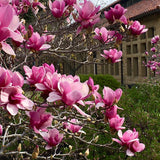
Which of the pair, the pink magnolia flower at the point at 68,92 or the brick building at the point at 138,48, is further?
the brick building at the point at 138,48

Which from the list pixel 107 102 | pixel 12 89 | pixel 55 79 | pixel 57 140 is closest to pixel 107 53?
pixel 107 102

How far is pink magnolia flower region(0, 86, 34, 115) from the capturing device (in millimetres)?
1055

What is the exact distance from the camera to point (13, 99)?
1.09 m

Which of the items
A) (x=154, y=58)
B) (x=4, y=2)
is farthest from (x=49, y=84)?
(x=154, y=58)

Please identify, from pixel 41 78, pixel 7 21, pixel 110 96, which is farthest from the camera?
pixel 110 96

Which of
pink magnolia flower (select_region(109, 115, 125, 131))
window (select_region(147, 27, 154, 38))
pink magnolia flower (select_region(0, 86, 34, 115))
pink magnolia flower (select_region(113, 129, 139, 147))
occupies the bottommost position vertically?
pink magnolia flower (select_region(113, 129, 139, 147))

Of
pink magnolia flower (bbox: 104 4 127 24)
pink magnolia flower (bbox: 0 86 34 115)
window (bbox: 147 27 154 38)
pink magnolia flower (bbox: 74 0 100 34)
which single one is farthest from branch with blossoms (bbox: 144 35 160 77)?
pink magnolia flower (bbox: 0 86 34 115)

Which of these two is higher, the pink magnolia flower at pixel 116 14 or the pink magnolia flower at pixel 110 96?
the pink magnolia flower at pixel 116 14

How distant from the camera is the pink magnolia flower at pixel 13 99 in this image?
105cm

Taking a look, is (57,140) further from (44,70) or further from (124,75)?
(124,75)

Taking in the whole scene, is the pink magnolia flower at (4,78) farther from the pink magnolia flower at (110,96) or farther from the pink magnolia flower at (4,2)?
the pink magnolia flower at (110,96)

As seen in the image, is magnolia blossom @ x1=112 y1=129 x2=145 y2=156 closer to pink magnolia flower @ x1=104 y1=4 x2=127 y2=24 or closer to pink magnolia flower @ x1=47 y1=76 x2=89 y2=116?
pink magnolia flower @ x1=47 y1=76 x2=89 y2=116

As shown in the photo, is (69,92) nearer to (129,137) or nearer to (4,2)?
(4,2)

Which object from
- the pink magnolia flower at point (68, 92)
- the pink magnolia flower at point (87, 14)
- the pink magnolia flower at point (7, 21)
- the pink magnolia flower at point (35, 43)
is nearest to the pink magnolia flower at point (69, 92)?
the pink magnolia flower at point (68, 92)
